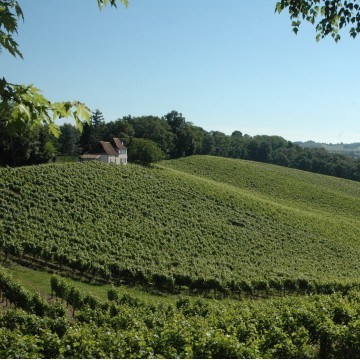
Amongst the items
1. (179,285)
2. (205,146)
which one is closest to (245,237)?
(179,285)

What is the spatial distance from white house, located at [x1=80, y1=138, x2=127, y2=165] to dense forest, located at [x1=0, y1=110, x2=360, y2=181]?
2.11 meters

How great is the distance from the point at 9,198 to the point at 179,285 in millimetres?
19533

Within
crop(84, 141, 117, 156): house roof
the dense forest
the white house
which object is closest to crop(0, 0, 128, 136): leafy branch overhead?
the dense forest

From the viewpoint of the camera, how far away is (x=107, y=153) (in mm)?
65562

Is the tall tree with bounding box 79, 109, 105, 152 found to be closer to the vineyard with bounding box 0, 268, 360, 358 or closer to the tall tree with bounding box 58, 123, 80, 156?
the tall tree with bounding box 58, 123, 80, 156

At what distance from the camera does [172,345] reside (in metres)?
9.02

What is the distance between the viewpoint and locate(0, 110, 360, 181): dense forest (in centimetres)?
6234

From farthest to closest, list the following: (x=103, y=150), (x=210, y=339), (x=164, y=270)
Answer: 1. (x=103, y=150)
2. (x=164, y=270)
3. (x=210, y=339)

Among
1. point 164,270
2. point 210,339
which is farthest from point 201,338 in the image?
point 164,270

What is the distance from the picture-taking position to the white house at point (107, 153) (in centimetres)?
6525

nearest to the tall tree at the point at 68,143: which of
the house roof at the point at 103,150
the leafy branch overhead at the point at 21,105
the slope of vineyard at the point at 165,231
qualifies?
the house roof at the point at 103,150

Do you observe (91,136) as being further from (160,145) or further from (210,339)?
(210,339)

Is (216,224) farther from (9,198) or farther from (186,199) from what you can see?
(9,198)

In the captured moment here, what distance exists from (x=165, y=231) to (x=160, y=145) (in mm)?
57110
